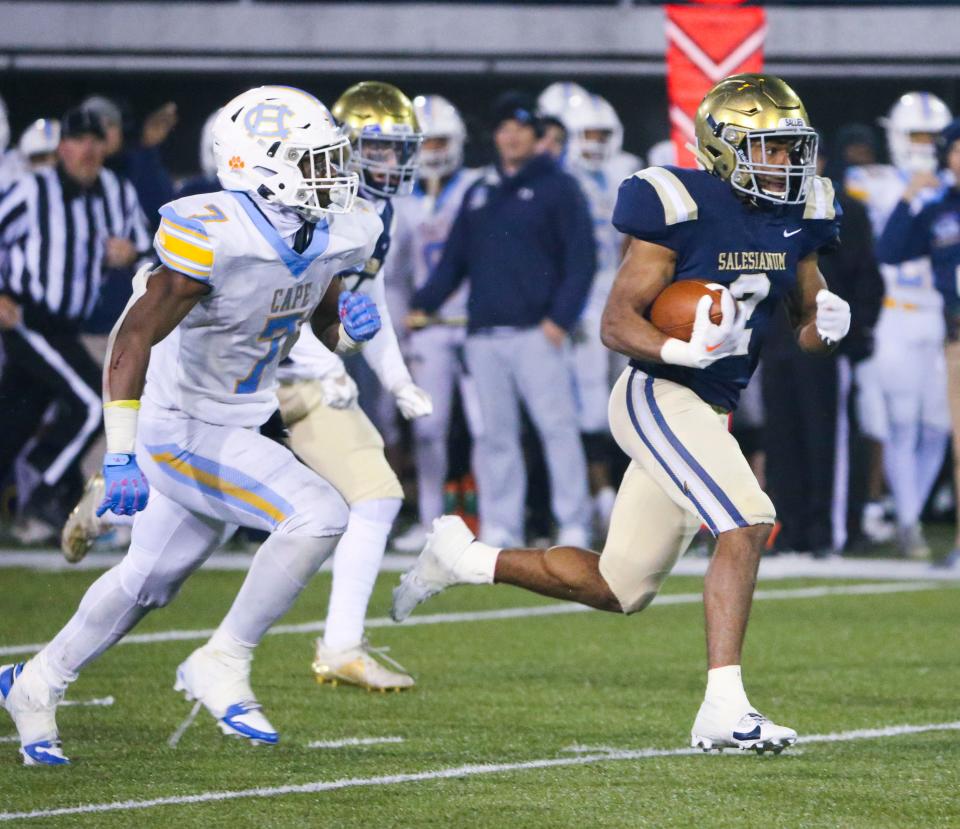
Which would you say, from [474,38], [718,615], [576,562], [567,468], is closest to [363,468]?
[576,562]

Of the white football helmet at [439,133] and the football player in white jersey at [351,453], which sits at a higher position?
the white football helmet at [439,133]

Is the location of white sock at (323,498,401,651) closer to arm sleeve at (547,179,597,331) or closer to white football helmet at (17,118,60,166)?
arm sleeve at (547,179,597,331)

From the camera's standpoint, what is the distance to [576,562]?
5312mm

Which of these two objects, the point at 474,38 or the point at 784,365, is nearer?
the point at 784,365

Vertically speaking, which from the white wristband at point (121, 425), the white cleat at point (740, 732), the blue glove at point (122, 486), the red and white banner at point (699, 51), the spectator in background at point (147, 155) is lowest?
the white cleat at point (740, 732)

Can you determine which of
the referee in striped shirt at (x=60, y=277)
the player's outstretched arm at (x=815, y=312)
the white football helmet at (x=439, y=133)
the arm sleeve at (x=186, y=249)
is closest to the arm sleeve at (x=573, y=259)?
the white football helmet at (x=439, y=133)

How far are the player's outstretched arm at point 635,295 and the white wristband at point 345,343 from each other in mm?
592

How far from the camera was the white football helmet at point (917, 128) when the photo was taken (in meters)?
10.0

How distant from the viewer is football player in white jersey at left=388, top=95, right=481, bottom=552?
32.4ft

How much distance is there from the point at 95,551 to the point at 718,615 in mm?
5226

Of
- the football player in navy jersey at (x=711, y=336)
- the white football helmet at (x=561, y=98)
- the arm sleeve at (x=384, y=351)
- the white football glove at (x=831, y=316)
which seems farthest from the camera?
the white football helmet at (x=561, y=98)

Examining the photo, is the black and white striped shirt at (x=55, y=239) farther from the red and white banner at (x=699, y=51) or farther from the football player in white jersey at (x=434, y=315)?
the red and white banner at (x=699, y=51)

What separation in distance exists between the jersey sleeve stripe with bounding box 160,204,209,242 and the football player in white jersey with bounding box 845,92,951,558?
18.4 feet

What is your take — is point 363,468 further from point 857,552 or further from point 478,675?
point 857,552
